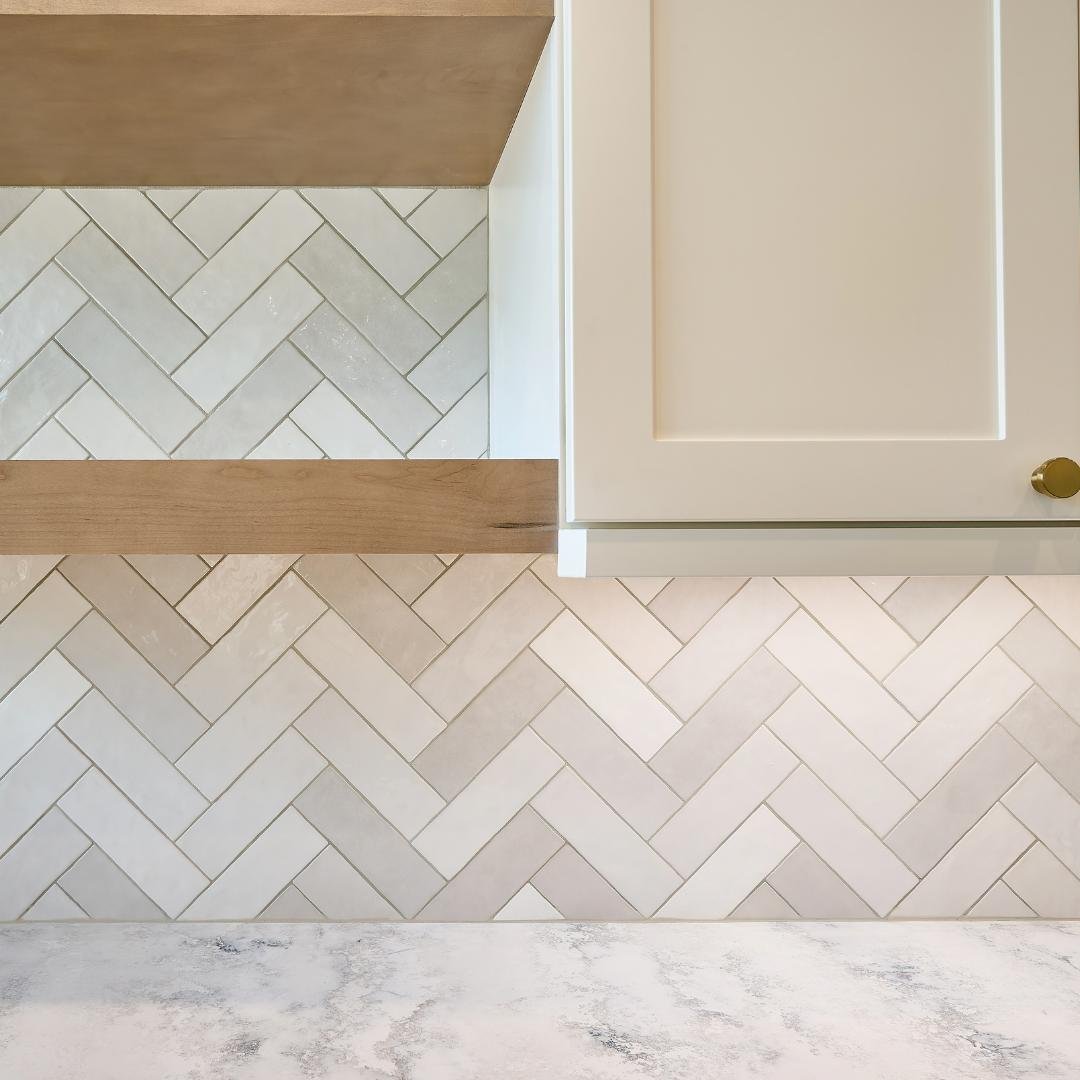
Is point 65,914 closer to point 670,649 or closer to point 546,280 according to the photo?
point 670,649

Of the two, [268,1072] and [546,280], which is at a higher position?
[546,280]

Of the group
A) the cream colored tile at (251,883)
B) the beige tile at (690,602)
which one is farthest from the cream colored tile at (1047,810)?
the cream colored tile at (251,883)

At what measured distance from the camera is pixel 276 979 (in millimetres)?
1017

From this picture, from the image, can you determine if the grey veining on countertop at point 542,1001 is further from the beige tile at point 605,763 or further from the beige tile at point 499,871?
the beige tile at point 605,763

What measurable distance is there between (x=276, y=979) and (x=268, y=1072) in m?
0.17

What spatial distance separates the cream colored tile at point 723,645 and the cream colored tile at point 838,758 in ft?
0.28

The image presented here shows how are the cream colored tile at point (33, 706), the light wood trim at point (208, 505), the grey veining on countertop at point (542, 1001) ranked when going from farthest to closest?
the cream colored tile at point (33, 706) < the grey veining on countertop at point (542, 1001) < the light wood trim at point (208, 505)

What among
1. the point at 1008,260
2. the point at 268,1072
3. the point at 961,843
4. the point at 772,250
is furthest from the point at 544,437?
the point at 961,843

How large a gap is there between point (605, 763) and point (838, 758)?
0.96 feet

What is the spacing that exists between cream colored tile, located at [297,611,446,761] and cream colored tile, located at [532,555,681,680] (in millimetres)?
218

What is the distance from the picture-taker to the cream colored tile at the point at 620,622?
118 centimetres

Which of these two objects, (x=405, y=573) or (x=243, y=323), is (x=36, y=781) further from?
(x=243, y=323)

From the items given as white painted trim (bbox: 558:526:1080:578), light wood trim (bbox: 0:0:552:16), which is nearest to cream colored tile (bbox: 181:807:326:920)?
white painted trim (bbox: 558:526:1080:578)

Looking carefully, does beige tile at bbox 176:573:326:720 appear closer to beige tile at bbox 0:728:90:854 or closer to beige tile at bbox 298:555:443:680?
beige tile at bbox 298:555:443:680
